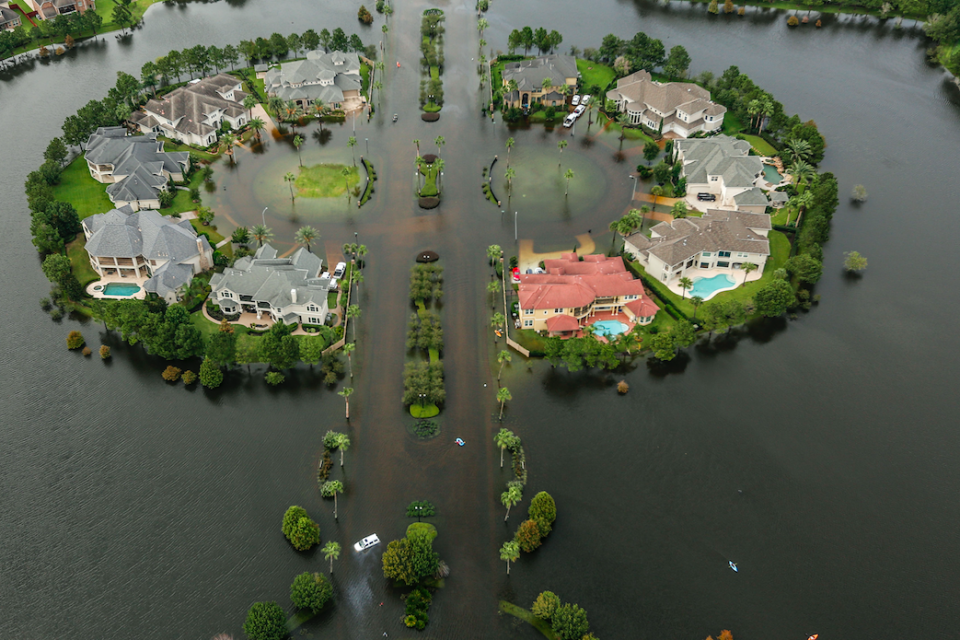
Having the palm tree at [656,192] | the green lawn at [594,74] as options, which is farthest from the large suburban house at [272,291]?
the green lawn at [594,74]

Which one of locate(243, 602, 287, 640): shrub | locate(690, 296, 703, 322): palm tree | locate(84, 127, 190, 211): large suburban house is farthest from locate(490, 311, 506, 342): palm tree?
locate(84, 127, 190, 211): large suburban house

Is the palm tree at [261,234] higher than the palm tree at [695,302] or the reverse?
higher

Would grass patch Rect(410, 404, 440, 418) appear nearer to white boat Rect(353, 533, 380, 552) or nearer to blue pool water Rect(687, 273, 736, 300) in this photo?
white boat Rect(353, 533, 380, 552)

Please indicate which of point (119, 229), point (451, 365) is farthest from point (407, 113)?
point (451, 365)

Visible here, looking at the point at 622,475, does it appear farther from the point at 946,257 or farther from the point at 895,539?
the point at 946,257

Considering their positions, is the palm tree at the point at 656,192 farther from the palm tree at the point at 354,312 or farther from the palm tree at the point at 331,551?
the palm tree at the point at 331,551
